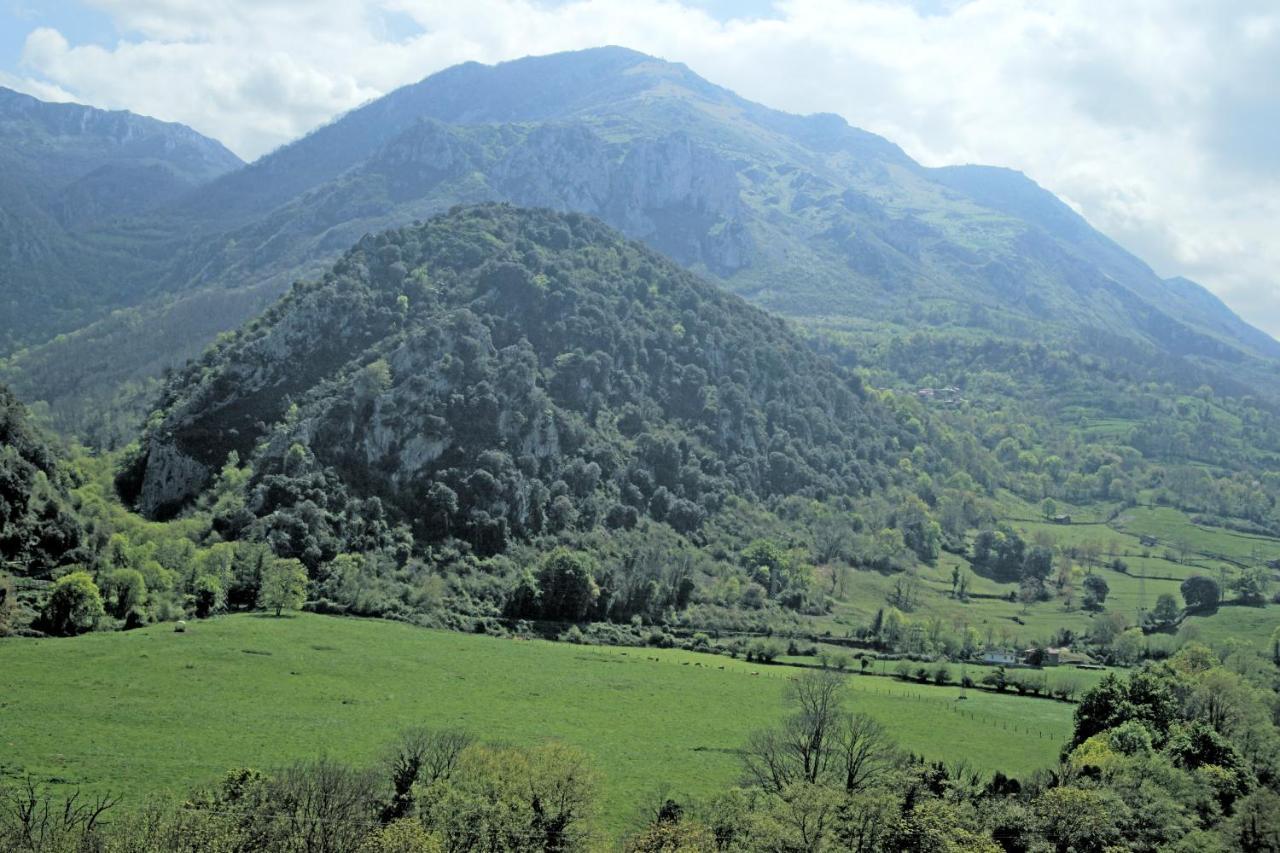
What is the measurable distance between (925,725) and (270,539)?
299ft

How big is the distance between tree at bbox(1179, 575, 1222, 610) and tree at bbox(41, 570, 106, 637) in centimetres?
18279

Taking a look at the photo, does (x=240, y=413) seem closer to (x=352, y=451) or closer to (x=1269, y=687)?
(x=352, y=451)

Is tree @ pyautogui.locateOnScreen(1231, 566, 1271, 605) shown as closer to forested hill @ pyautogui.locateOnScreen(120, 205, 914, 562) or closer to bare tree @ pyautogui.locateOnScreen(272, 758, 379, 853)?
forested hill @ pyautogui.locateOnScreen(120, 205, 914, 562)

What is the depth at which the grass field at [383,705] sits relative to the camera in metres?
63.0

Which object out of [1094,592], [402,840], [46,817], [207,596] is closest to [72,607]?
[207,596]

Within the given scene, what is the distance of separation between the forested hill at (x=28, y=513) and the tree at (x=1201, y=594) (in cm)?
18909

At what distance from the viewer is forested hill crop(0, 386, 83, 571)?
111m

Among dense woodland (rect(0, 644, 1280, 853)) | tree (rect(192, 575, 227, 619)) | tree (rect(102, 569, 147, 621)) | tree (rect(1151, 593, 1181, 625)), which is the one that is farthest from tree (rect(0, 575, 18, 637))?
tree (rect(1151, 593, 1181, 625))

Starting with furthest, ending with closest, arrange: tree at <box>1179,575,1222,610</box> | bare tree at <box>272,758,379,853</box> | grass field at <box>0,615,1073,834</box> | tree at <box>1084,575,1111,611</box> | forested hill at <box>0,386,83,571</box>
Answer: tree at <box>1084,575,1111,611</box>
tree at <box>1179,575,1222,610</box>
forested hill at <box>0,386,83,571</box>
grass field at <box>0,615,1073,834</box>
bare tree at <box>272,758,379,853</box>

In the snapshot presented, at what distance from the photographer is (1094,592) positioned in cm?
18388

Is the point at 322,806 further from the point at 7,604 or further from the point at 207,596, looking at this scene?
the point at 207,596

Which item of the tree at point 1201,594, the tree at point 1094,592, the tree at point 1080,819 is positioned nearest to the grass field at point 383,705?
the tree at point 1080,819

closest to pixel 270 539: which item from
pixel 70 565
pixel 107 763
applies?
pixel 70 565

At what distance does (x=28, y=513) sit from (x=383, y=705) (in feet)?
219
